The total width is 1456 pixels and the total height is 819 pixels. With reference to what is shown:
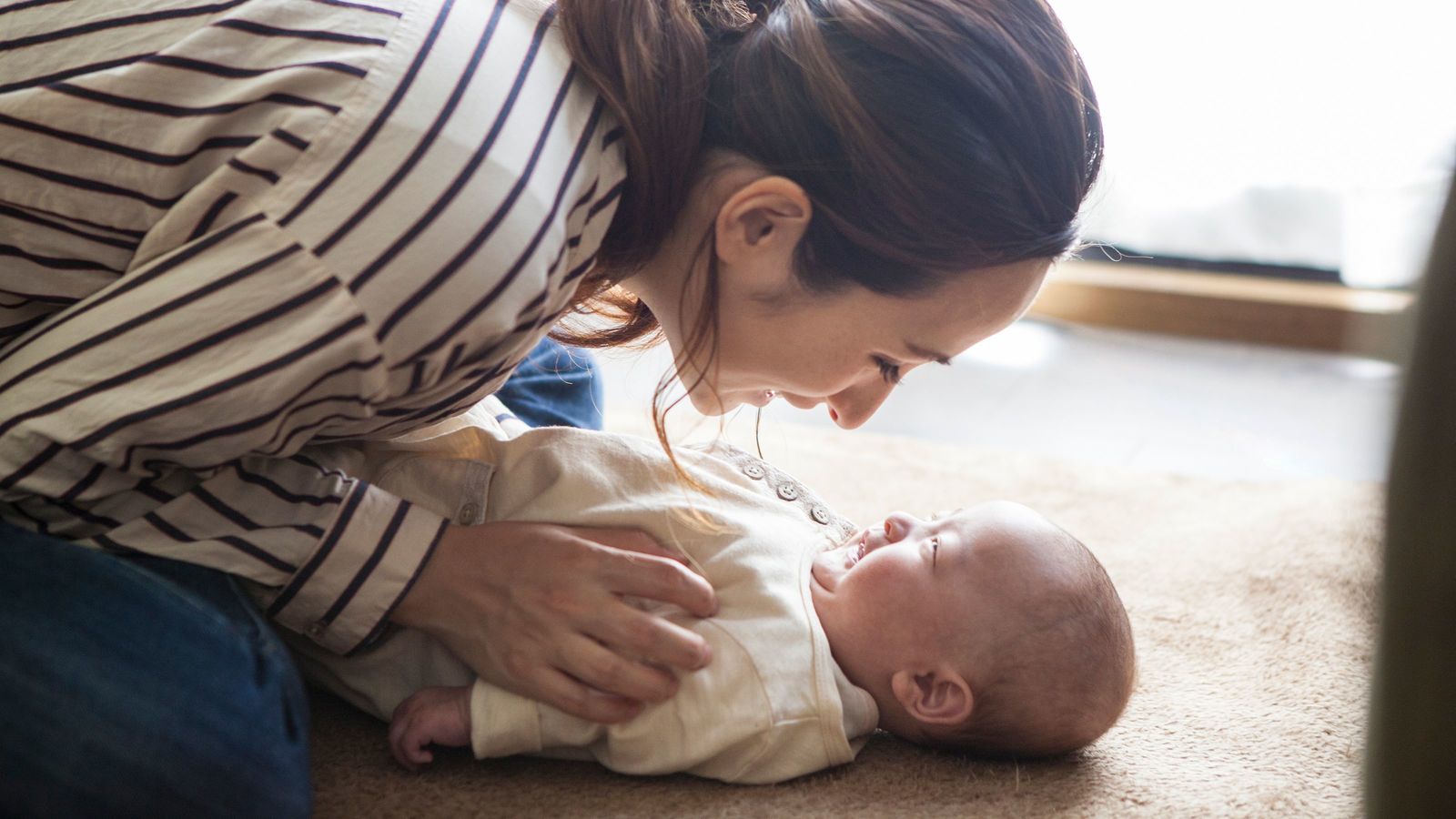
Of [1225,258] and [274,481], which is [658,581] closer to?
[274,481]

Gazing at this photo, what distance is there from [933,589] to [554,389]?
53cm

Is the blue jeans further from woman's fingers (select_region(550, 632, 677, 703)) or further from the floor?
the floor

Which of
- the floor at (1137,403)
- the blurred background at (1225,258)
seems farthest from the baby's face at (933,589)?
the blurred background at (1225,258)

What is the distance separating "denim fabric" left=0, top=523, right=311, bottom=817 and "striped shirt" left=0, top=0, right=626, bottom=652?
0.15ft

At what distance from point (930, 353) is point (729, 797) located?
0.34 m

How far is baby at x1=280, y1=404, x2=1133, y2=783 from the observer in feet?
2.69

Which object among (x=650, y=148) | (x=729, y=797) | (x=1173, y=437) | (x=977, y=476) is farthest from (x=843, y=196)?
(x=1173, y=437)

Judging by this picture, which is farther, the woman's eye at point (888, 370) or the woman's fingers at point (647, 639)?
the woman's eye at point (888, 370)

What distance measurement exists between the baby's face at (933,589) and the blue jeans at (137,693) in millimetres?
385

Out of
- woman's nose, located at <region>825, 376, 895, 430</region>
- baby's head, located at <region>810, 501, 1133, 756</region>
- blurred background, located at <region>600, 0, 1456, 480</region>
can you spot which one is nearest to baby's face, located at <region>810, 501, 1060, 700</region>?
baby's head, located at <region>810, 501, 1133, 756</region>

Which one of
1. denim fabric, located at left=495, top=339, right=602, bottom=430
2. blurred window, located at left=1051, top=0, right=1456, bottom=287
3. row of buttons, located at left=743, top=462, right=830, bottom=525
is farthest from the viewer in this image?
blurred window, located at left=1051, top=0, right=1456, bottom=287

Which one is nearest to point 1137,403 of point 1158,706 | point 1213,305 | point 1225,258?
point 1213,305

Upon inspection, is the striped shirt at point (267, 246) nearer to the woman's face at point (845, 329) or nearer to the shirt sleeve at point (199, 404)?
the shirt sleeve at point (199, 404)

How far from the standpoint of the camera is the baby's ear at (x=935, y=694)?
0.86 metres
